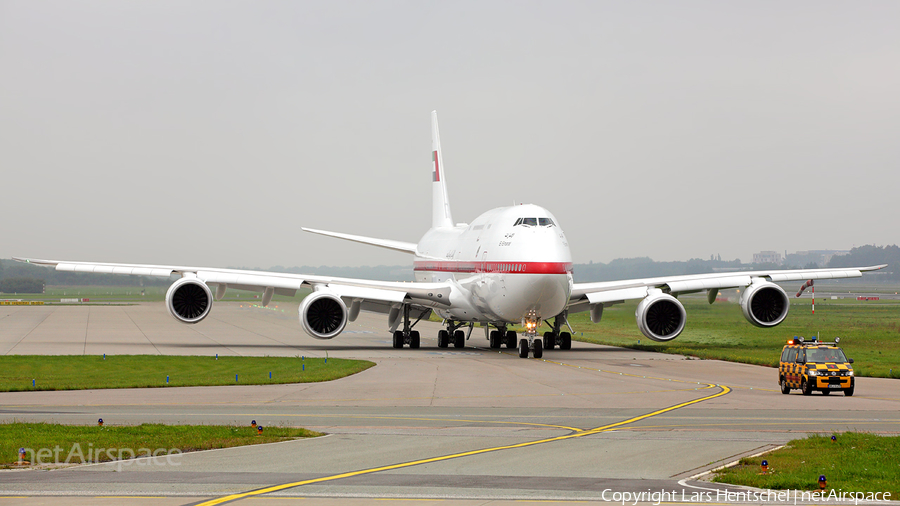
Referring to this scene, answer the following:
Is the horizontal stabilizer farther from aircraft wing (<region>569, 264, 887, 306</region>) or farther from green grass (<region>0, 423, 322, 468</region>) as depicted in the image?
green grass (<region>0, 423, 322, 468</region>)

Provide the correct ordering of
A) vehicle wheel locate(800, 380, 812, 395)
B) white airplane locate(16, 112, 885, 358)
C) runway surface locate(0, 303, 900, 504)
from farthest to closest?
white airplane locate(16, 112, 885, 358) → vehicle wheel locate(800, 380, 812, 395) → runway surface locate(0, 303, 900, 504)

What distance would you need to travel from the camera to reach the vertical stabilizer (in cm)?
5409

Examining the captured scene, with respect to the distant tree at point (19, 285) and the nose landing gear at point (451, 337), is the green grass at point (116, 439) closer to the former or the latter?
the nose landing gear at point (451, 337)

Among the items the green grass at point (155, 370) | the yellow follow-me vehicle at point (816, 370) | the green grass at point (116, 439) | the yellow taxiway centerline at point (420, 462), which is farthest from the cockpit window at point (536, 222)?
the green grass at point (116, 439)

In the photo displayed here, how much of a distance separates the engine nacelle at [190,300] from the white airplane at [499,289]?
42 mm

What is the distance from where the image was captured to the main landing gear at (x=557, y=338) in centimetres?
4088

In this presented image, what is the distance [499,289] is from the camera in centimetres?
3528

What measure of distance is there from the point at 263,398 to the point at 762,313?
24129mm

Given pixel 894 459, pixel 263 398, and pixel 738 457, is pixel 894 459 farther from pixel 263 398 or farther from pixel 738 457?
pixel 263 398

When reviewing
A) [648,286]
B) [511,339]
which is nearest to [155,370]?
[511,339]

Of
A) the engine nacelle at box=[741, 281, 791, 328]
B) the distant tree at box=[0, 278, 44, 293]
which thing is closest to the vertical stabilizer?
the engine nacelle at box=[741, 281, 791, 328]

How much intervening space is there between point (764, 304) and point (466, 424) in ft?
80.1

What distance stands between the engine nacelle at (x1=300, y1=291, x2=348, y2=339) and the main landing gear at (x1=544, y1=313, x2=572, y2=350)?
9.58 metres

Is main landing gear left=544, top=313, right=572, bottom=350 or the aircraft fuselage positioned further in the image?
main landing gear left=544, top=313, right=572, bottom=350
